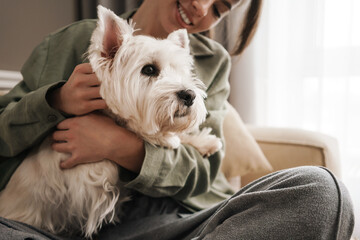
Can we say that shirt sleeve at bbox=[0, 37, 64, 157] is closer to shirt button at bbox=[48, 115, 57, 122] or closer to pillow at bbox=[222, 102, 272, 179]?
shirt button at bbox=[48, 115, 57, 122]

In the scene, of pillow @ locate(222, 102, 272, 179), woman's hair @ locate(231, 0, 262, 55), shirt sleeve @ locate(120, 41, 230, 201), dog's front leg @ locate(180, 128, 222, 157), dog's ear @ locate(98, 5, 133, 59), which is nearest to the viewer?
dog's ear @ locate(98, 5, 133, 59)

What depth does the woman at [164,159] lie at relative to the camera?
0.58m

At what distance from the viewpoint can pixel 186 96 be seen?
0.72 metres

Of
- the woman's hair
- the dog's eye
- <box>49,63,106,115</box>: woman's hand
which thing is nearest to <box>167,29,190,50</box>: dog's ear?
the dog's eye

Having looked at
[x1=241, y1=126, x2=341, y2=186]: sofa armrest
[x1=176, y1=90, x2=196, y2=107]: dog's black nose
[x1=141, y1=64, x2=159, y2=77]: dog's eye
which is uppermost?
[x1=141, y1=64, x2=159, y2=77]: dog's eye

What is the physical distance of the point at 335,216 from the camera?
555 mm

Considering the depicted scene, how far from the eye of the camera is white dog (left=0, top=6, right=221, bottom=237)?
0.73m

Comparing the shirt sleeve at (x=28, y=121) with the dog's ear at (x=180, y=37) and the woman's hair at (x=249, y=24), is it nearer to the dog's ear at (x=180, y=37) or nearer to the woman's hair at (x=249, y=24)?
the dog's ear at (x=180, y=37)

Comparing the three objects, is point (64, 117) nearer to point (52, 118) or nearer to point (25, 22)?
point (52, 118)

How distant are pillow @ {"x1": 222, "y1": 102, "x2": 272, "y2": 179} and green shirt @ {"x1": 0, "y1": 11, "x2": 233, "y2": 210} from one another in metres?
0.20

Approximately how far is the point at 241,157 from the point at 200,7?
2.11 ft

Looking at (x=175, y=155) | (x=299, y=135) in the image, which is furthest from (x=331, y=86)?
(x=175, y=155)

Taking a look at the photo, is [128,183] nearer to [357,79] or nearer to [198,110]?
[198,110]

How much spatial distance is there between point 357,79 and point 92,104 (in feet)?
5.27
